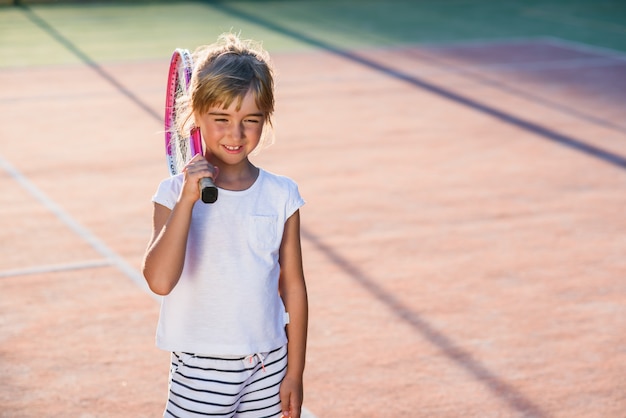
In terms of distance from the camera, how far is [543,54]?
1530 centimetres

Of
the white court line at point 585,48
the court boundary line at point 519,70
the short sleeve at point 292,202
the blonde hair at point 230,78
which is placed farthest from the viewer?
the white court line at point 585,48

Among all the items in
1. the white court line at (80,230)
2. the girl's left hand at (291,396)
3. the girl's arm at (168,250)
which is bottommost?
the white court line at (80,230)

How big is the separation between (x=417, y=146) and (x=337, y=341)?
483 centimetres

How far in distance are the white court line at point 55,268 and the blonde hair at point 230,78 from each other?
3.81 metres

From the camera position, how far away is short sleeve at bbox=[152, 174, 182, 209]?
277 centimetres

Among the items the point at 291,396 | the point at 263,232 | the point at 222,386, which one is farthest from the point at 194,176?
the point at 291,396

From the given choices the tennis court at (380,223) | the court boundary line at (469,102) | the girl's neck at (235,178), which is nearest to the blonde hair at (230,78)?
the girl's neck at (235,178)

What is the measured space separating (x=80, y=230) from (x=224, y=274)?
4653mm

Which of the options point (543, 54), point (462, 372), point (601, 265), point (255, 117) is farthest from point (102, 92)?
point (255, 117)

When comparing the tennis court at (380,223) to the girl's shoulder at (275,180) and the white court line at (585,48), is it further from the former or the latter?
the girl's shoulder at (275,180)

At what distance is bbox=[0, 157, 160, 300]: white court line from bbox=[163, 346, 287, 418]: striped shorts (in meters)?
3.10

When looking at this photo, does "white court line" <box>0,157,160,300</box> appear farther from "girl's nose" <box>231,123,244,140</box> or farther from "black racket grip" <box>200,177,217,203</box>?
"black racket grip" <box>200,177,217,203</box>

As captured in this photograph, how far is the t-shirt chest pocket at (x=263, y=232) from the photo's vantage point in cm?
279

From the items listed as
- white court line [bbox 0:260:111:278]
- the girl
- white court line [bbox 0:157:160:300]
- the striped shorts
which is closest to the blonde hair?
the girl
